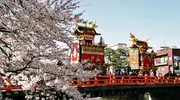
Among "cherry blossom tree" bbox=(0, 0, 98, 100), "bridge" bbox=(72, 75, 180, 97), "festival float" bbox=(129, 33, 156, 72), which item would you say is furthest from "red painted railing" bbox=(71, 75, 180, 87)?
"cherry blossom tree" bbox=(0, 0, 98, 100)

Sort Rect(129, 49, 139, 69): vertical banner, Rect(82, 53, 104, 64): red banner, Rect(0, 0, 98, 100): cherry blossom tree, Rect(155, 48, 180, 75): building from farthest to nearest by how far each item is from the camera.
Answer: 1. Rect(155, 48, 180, 75): building
2. Rect(129, 49, 139, 69): vertical banner
3. Rect(82, 53, 104, 64): red banner
4. Rect(0, 0, 98, 100): cherry blossom tree

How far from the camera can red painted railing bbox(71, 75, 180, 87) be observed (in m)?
20.3

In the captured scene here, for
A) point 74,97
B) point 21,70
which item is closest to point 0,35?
point 21,70

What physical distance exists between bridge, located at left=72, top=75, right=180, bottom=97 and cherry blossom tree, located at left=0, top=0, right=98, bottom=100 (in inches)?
→ 364

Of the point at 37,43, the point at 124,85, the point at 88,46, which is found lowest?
the point at 124,85

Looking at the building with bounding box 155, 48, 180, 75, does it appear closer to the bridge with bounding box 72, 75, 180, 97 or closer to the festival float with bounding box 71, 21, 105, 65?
the bridge with bounding box 72, 75, 180, 97

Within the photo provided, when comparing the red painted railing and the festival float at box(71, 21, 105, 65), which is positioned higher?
the festival float at box(71, 21, 105, 65)

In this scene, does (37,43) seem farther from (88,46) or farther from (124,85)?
(88,46)

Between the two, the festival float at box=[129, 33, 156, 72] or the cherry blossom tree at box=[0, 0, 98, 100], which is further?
the festival float at box=[129, 33, 156, 72]

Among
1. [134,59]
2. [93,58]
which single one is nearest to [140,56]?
[134,59]

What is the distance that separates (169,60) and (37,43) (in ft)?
214

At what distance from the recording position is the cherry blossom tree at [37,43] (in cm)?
513

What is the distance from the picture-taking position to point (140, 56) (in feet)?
126

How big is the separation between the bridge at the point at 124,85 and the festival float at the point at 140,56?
16.2ft
